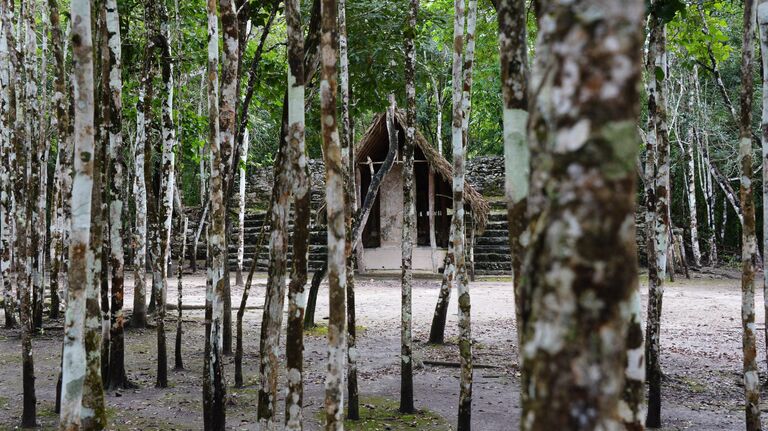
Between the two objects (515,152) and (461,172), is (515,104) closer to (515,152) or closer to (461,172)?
(515,152)

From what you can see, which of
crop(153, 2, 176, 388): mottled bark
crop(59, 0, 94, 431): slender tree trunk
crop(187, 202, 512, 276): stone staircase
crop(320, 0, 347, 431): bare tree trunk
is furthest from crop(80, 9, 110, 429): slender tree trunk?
crop(187, 202, 512, 276): stone staircase

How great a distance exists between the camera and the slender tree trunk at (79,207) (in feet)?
11.8

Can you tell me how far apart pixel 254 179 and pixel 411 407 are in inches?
855

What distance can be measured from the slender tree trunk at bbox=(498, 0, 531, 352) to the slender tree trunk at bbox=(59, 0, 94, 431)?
96.8 inches

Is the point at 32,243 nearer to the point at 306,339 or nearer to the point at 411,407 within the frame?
the point at 306,339

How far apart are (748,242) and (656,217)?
109 centimetres

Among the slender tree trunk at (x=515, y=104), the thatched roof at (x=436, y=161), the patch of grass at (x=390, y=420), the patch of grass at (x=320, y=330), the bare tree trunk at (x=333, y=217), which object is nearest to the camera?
the slender tree trunk at (x=515, y=104)

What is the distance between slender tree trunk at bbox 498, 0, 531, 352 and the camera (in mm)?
2479

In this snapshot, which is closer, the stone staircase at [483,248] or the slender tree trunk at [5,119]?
the slender tree trunk at [5,119]

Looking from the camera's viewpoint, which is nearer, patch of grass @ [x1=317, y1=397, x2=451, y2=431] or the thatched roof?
patch of grass @ [x1=317, y1=397, x2=451, y2=431]

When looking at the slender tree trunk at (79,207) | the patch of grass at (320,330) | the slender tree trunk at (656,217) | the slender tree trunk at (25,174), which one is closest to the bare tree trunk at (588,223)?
the slender tree trunk at (79,207)

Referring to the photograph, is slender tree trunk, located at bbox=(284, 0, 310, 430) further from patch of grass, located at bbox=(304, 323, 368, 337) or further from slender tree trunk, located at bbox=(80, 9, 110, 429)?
patch of grass, located at bbox=(304, 323, 368, 337)

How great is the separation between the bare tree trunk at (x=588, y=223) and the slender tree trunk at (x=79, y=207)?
10.3 feet

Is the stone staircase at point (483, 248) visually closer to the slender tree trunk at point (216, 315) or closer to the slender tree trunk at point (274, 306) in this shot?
the slender tree trunk at point (216, 315)
